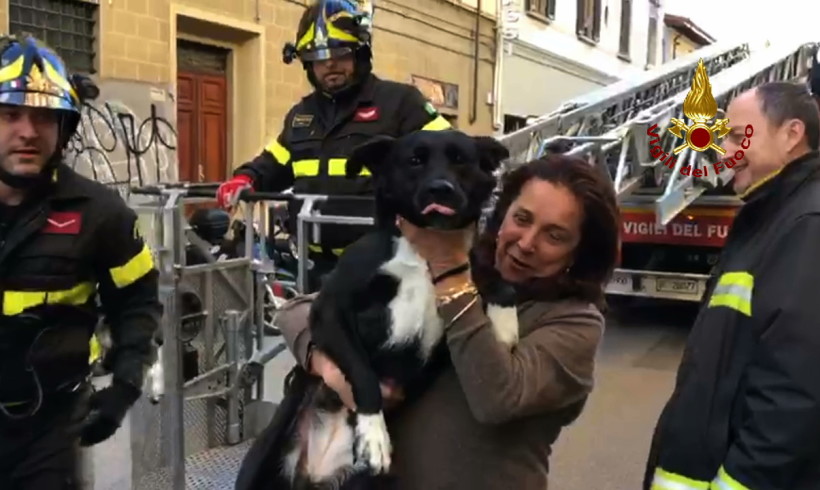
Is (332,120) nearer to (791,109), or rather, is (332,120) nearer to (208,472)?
(208,472)

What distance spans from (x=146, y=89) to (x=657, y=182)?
208 inches

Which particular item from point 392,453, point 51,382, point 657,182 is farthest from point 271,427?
point 657,182

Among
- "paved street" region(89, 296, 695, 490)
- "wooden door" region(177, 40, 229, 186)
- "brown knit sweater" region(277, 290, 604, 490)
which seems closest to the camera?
"brown knit sweater" region(277, 290, 604, 490)

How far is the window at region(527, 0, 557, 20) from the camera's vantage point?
18406 mm

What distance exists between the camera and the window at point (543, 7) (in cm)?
1841

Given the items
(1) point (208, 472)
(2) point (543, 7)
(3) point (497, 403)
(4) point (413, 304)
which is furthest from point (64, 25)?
(2) point (543, 7)

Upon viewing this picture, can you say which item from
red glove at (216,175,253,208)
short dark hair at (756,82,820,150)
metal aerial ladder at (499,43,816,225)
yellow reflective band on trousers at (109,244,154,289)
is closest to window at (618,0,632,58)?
metal aerial ladder at (499,43,816,225)

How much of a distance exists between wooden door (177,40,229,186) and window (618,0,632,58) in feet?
53.8

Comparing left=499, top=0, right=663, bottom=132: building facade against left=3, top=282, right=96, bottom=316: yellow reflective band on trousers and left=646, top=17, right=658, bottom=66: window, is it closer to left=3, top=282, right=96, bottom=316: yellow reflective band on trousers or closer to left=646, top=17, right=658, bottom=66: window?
left=646, top=17, right=658, bottom=66: window

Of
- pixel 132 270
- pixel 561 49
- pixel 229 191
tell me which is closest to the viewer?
pixel 132 270

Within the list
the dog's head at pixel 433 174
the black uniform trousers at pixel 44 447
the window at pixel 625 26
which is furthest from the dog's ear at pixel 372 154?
the window at pixel 625 26

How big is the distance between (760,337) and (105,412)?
1651 mm

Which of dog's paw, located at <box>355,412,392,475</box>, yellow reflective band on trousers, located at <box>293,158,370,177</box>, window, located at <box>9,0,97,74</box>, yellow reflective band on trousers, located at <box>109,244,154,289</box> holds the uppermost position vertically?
window, located at <box>9,0,97,74</box>

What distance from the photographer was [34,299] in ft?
7.27
